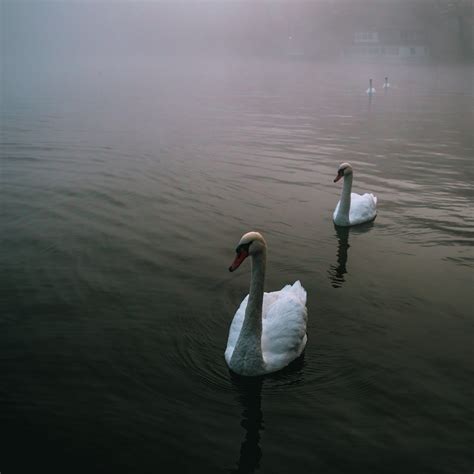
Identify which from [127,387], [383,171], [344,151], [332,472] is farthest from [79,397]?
[344,151]

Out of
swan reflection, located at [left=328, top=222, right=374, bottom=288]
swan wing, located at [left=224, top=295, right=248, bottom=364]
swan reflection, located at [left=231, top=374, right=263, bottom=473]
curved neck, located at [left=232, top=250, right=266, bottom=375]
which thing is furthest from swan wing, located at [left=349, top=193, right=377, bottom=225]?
swan reflection, located at [left=231, top=374, right=263, bottom=473]

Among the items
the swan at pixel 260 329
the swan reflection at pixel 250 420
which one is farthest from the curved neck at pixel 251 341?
the swan reflection at pixel 250 420

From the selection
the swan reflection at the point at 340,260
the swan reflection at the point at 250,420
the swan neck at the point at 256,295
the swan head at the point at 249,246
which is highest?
the swan head at the point at 249,246

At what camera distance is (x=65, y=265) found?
11.4 metres

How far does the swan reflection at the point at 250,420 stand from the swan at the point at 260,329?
0.14m

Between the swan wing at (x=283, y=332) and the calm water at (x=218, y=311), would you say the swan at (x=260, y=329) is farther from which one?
the calm water at (x=218, y=311)

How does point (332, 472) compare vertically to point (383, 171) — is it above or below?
below

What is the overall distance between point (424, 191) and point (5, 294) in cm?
1251

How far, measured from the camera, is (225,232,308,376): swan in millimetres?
7461

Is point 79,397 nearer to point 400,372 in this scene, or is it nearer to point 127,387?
point 127,387

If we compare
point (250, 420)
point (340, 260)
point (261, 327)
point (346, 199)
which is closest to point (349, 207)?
point (346, 199)

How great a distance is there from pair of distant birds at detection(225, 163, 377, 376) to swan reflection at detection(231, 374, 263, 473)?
137mm

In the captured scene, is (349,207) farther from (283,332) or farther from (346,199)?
(283,332)

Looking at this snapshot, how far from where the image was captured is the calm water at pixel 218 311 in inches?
256
